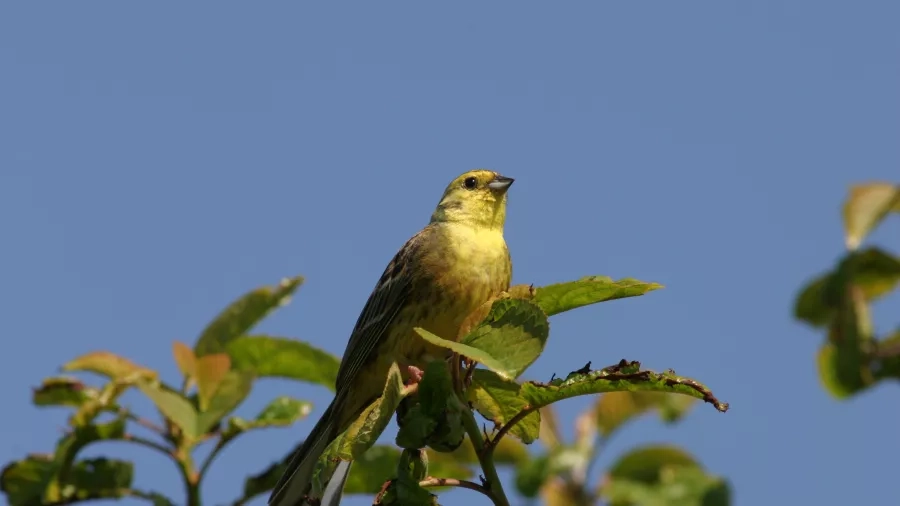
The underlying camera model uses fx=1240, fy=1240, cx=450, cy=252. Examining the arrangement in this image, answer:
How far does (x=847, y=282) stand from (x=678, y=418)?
53 centimetres

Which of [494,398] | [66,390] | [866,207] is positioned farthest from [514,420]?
[66,390]

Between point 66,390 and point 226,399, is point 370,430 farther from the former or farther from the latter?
point 66,390

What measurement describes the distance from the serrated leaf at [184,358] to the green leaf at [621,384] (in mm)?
2034

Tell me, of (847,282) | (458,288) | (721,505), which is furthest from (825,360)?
A: (458,288)

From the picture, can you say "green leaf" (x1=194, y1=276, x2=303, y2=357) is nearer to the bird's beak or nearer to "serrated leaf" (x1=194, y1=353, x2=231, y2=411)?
"serrated leaf" (x1=194, y1=353, x2=231, y2=411)

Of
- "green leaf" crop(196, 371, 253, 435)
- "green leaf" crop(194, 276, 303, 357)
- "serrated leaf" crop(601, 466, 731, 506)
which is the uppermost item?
"green leaf" crop(194, 276, 303, 357)

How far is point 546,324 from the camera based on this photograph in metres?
2.66

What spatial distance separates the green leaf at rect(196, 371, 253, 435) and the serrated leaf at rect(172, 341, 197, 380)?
18 cm

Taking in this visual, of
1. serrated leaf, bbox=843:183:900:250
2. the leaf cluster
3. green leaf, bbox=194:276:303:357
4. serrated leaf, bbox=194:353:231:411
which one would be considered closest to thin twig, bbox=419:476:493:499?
the leaf cluster

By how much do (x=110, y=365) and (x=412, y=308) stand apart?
1.24m

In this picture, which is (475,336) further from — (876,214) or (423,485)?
(876,214)

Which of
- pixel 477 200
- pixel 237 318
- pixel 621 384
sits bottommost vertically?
pixel 621 384

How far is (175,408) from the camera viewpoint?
434 centimetres

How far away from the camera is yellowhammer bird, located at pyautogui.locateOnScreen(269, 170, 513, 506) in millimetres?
4977
